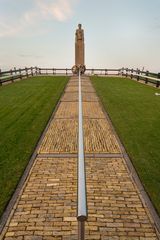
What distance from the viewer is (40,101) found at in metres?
16.8

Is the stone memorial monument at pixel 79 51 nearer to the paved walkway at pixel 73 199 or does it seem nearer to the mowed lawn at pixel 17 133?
the mowed lawn at pixel 17 133

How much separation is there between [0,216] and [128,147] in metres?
4.81

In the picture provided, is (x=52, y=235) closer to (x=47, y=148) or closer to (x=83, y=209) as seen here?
(x=83, y=209)

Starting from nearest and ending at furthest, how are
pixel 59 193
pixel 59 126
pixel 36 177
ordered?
pixel 59 193 → pixel 36 177 → pixel 59 126

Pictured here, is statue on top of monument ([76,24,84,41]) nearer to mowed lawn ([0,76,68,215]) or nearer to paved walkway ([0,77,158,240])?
mowed lawn ([0,76,68,215])

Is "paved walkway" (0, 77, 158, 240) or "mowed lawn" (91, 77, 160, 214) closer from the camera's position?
"paved walkway" (0, 77, 158, 240)

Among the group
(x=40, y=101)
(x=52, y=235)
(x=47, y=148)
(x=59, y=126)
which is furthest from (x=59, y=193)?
(x=40, y=101)

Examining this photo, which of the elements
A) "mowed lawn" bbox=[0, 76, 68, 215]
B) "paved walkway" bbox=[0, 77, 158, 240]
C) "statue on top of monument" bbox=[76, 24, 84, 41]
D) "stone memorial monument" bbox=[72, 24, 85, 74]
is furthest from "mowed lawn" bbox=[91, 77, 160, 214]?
"statue on top of monument" bbox=[76, 24, 84, 41]

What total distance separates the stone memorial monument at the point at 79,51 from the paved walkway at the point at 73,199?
39348 millimetres

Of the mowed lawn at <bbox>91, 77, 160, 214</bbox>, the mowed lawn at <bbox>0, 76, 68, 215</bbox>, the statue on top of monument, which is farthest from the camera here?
the statue on top of monument

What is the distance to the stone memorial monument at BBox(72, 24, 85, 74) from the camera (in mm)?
45812

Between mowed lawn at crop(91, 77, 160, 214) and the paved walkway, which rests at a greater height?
the paved walkway

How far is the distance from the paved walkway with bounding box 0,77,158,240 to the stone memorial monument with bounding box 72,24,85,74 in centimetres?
3935

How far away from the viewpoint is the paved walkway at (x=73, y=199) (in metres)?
4.38
